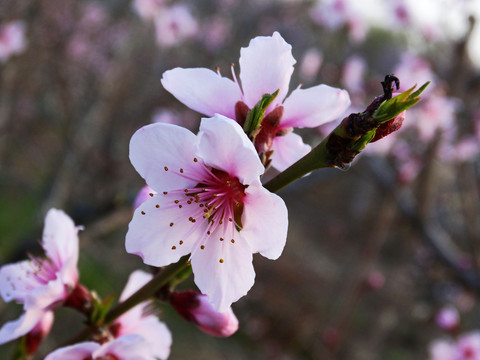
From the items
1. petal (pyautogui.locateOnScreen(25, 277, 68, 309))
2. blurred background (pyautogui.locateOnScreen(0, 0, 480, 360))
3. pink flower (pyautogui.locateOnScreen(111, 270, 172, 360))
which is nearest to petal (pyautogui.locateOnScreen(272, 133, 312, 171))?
pink flower (pyautogui.locateOnScreen(111, 270, 172, 360))

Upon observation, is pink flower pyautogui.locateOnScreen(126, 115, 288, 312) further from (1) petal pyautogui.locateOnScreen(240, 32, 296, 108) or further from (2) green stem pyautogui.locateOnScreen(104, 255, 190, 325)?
(1) petal pyautogui.locateOnScreen(240, 32, 296, 108)

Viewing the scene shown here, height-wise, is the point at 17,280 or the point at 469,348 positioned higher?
the point at 17,280

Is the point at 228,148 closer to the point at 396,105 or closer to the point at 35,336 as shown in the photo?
the point at 396,105

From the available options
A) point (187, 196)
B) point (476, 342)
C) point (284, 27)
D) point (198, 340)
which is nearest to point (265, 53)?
point (187, 196)

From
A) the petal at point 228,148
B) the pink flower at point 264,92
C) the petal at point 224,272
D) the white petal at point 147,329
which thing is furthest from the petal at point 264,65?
the white petal at point 147,329

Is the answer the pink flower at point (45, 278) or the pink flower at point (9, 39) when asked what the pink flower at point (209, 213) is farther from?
the pink flower at point (9, 39)

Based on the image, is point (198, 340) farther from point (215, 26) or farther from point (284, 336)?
point (215, 26)

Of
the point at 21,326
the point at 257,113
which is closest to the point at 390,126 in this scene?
the point at 257,113
